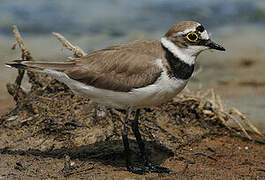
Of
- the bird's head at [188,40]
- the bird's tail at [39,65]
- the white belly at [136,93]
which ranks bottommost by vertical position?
the white belly at [136,93]

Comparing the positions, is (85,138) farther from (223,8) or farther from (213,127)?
(223,8)

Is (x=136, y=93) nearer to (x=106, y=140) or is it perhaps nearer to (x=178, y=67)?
(x=178, y=67)

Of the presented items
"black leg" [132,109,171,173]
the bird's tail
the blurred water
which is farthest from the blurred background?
"black leg" [132,109,171,173]

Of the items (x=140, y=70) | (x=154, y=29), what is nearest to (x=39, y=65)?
(x=140, y=70)

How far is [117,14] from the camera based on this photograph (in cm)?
1546

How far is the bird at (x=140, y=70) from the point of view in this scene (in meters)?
5.14

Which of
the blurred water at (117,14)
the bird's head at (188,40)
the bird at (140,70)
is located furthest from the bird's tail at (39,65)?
the blurred water at (117,14)

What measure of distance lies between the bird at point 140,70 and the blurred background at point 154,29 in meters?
3.52

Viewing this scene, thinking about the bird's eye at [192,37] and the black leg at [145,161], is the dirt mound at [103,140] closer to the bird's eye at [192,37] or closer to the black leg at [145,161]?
the black leg at [145,161]

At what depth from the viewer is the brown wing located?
5.18 meters

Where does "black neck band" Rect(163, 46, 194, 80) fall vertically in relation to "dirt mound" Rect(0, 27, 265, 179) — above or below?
above

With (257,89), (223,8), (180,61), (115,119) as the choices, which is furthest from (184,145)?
(223,8)

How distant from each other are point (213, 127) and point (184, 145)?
0.85 metres

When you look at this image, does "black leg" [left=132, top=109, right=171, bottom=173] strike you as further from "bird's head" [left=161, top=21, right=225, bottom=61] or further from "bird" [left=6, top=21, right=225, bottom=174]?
"bird's head" [left=161, top=21, right=225, bottom=61]
